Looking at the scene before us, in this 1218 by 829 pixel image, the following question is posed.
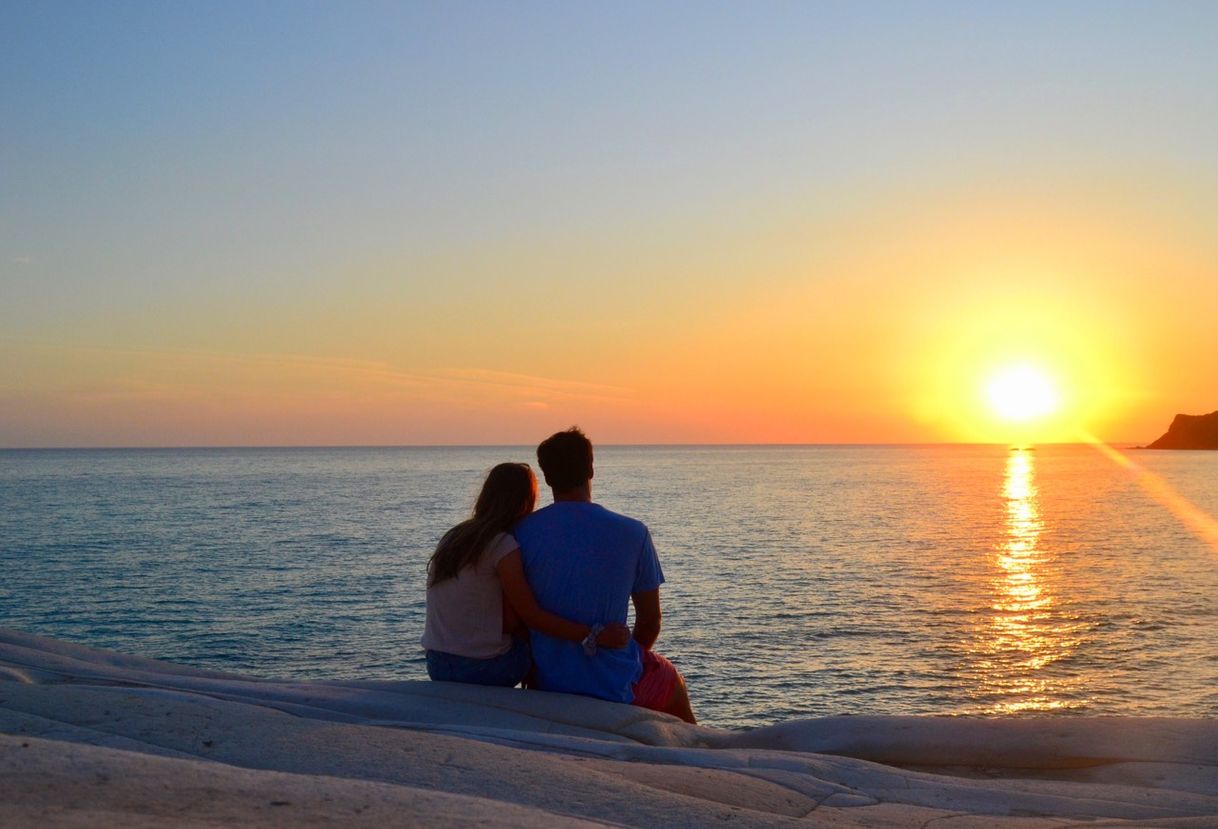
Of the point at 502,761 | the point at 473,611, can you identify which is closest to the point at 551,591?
the point at 473,611

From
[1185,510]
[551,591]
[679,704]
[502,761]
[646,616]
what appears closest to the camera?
[502,761]

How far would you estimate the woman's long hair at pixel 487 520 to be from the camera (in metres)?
6.74

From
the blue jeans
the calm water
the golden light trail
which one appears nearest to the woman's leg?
the blue jeans

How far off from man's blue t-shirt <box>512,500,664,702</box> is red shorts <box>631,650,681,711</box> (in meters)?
0.10

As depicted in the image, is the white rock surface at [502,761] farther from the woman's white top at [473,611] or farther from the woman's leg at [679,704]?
the woman's leg at [679,704]

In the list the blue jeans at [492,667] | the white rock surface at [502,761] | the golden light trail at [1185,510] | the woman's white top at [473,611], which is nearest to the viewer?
the white rock surface at [502,761]

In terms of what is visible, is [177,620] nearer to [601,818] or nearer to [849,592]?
[849,592]

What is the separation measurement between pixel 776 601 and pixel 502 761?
72.0ft

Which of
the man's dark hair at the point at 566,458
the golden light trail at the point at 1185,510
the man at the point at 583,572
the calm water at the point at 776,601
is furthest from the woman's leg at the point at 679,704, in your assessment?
the golden light trail at the point at 1185,510

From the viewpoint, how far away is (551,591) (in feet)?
22.0

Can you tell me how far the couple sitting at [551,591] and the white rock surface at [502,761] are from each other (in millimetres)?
339

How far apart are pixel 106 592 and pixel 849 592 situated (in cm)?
1876

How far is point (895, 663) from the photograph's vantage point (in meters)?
18.7

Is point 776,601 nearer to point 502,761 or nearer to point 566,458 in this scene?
point 566,458
